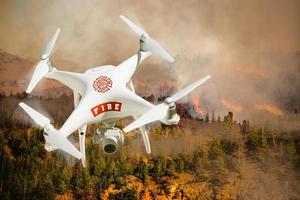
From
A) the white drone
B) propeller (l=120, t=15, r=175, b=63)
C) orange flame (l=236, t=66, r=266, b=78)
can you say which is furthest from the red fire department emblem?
orange flame (l=236, t=66, r=266, b=78)

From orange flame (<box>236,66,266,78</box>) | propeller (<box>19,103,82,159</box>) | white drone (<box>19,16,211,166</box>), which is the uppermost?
orange flame (<box>236,66,266,78</box>)

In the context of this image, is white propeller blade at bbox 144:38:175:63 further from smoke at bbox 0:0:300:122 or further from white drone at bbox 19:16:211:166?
smoke at bbox 0:0:300:122

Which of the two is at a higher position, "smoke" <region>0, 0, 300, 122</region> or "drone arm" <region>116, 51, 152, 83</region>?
"smoke" <region>0, 0, 300, 122</region>

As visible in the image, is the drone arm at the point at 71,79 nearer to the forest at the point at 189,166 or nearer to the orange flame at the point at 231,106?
the forest at the point at 189,166

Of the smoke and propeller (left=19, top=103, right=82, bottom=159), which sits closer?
propeller (left=19, top=103, right=82, bottom=159)

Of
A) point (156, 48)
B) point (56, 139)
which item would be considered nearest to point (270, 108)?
point (156, 48)

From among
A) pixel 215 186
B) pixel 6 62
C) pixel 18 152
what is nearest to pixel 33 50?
pixel 6 62

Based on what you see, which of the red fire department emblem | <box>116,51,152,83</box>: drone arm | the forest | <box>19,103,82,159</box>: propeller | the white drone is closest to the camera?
<box>19,103,82,159</box>: propeller

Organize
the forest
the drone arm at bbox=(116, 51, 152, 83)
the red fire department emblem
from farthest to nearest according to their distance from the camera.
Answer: the forest
the drone arm at bbox=(116, 51, 152, 83)
the red fire department emblem

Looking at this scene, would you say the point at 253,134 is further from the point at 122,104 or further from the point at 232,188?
the point at 122,104
